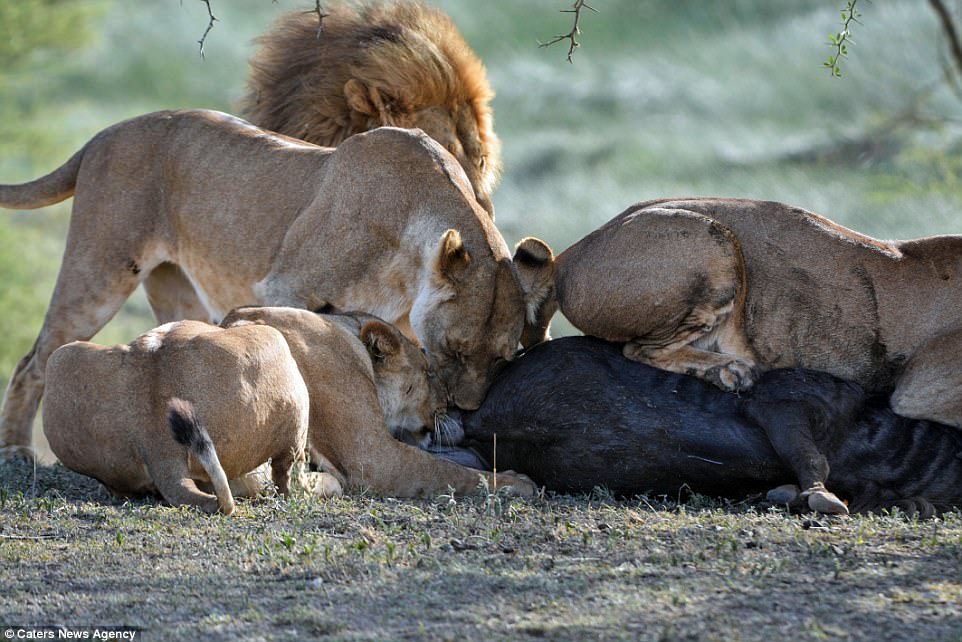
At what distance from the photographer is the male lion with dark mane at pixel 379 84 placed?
813cm

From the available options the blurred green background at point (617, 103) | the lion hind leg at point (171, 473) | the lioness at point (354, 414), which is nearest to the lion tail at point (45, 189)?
the lioness at point (354, 414)

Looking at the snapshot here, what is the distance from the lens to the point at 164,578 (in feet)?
14.2

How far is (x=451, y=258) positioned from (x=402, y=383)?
613 mm

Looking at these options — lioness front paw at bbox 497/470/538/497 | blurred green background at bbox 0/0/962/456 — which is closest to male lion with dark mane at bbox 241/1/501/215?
lioness front paw at bbox 497/470/538/497

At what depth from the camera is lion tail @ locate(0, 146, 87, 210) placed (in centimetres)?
786

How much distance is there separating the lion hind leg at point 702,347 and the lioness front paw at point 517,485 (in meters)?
0.87

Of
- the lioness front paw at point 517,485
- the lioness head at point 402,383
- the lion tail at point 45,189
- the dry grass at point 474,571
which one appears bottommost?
the dry grass at point 474,571

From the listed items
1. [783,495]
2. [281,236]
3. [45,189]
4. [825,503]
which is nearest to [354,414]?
[281,236]

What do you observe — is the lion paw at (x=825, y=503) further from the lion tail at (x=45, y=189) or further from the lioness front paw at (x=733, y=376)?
the lion tail at (x=45, y=189)

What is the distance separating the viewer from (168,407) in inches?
200

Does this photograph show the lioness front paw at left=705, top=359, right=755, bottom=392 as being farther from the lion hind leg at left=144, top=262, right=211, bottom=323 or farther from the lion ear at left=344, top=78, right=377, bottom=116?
the lion hind leg at left=144, top=262, right=211, bottom=323

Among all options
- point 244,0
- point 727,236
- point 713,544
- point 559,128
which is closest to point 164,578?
point 713,544

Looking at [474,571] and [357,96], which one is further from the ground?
[357,96]

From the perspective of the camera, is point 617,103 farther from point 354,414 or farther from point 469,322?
point 354,414
